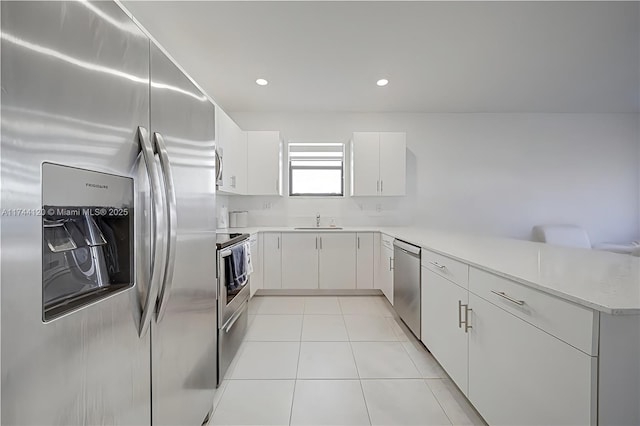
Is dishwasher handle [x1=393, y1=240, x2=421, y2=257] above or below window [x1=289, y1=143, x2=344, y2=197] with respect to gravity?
below

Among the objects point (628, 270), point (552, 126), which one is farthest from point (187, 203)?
point (552, 126)

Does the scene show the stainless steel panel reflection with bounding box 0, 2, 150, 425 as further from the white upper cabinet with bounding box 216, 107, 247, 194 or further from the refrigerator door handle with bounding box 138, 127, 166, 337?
the white upper cabinet with bounding box 216, 107, 247, 194

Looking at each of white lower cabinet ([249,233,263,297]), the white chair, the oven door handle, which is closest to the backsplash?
white lower cabinet ([249,233,263,297])

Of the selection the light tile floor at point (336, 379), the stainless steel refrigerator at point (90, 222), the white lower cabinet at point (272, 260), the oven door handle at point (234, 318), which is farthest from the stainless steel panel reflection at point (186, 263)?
the white lower cabinet at point (272, 260)

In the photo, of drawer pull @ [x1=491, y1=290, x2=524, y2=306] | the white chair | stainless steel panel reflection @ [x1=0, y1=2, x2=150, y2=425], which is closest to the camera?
stainless steel panel reflection @ [x1=0, y1=2, x2=150, y2=425]

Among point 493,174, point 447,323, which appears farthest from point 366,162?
point 447,323

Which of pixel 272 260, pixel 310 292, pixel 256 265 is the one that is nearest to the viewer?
pixel 256 265

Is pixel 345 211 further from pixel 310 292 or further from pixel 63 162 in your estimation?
pixel 63 162

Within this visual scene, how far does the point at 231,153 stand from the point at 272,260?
1439 mm

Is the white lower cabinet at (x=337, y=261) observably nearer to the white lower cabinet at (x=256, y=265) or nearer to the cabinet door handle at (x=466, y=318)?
the white lower cabinet at (x=256, y=265)

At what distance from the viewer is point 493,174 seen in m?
4.28

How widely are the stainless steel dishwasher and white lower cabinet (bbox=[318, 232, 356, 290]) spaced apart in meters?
0.80

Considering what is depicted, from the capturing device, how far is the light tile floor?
5.00 feet

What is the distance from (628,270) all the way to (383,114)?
3.54 m
